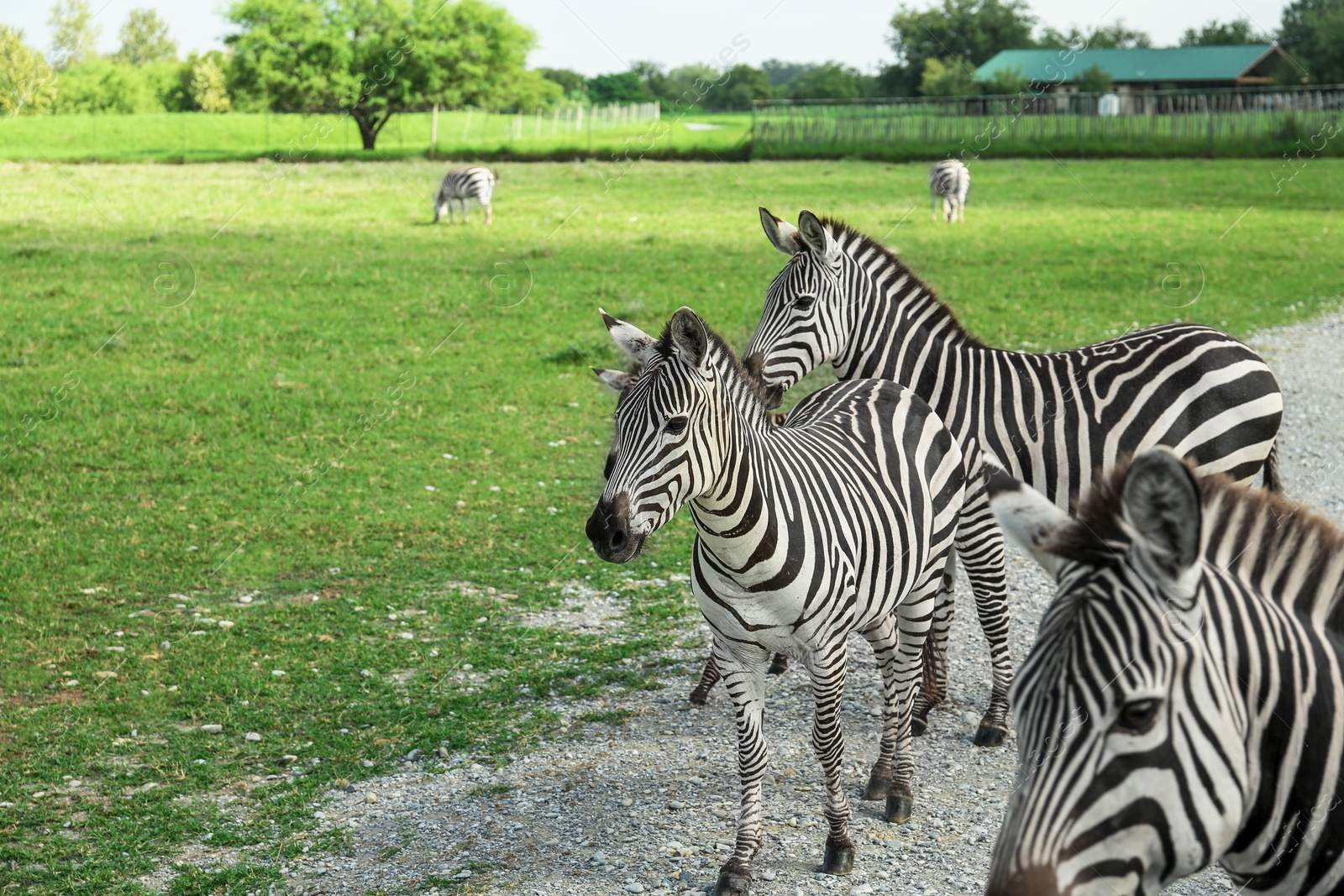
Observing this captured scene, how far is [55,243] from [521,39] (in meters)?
33.6

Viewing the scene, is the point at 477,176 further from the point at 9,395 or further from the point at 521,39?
the point at 521,39

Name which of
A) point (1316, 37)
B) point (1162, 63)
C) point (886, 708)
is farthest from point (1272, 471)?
point (1162, 63)

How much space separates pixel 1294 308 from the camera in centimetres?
1742

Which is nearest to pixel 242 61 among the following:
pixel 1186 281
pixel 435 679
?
pixel 1186 281

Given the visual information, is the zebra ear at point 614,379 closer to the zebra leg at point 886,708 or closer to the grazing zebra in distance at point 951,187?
the zebra leg at point 886,708

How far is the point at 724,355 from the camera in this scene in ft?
15.9

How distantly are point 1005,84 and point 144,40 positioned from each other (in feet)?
289

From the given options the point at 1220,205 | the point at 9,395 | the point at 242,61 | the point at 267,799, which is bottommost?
the point at 267,799

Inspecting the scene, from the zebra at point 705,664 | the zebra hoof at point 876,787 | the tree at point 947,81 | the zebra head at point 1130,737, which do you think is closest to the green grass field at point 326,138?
the tree at point 947,81

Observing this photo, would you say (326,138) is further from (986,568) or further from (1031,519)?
(1031,519)

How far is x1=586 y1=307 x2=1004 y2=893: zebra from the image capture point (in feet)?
14.9

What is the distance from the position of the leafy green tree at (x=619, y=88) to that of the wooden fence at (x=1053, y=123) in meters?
33.5

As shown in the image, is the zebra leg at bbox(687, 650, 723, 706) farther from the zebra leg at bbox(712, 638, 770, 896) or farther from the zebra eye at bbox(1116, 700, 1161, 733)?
the zebra eye at bbox(1116, 700, 1161, 733)

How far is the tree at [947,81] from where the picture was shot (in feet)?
198
